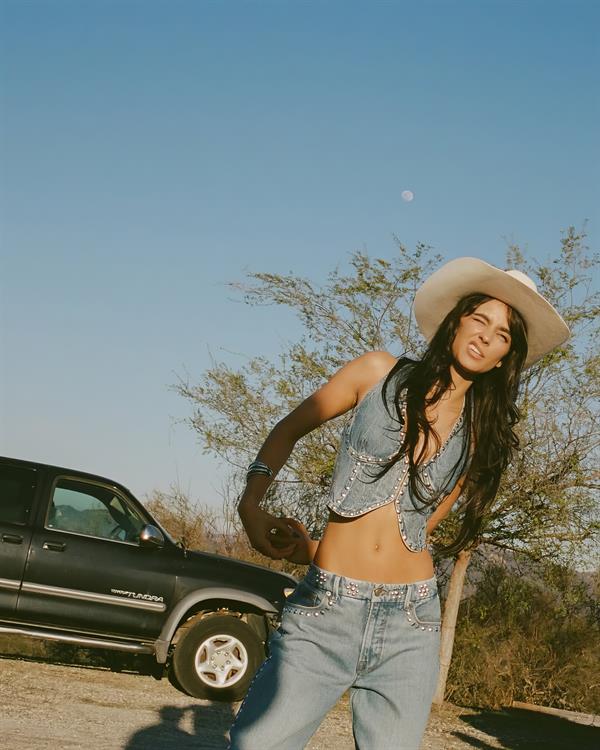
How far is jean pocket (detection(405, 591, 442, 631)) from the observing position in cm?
253

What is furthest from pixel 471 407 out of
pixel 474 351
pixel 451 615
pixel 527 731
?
pixel 451 615

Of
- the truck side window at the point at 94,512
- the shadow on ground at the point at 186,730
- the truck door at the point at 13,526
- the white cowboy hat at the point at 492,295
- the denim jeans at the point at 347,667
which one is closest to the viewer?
the denim jeans at the point at 347,667

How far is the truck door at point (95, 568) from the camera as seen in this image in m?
9.93

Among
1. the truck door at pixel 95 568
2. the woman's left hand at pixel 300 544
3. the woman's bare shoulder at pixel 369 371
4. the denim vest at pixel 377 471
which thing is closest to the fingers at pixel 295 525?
the woman's left hand at pixel 300 544

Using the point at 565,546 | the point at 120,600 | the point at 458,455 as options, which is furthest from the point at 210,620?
the point at 458,455

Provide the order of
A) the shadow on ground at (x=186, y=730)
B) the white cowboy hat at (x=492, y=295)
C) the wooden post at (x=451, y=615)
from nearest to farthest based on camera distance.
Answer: the white cowboy hat at (x=492, y=295)
the shadow on ground at (x=186, y=730)
the wooden post at (x=451, y=615)

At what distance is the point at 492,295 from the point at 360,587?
934mm

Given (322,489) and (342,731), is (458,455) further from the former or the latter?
(322,489)

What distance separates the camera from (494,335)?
2.92 meters

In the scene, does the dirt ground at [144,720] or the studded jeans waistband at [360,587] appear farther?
the dirt ground at [144,720]

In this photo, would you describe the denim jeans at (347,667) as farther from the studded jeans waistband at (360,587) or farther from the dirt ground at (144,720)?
the dirt ground at (144,720)

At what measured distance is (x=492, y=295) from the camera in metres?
2.96

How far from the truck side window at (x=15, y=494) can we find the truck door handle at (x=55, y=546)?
0.97ft

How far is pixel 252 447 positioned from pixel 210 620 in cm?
367
